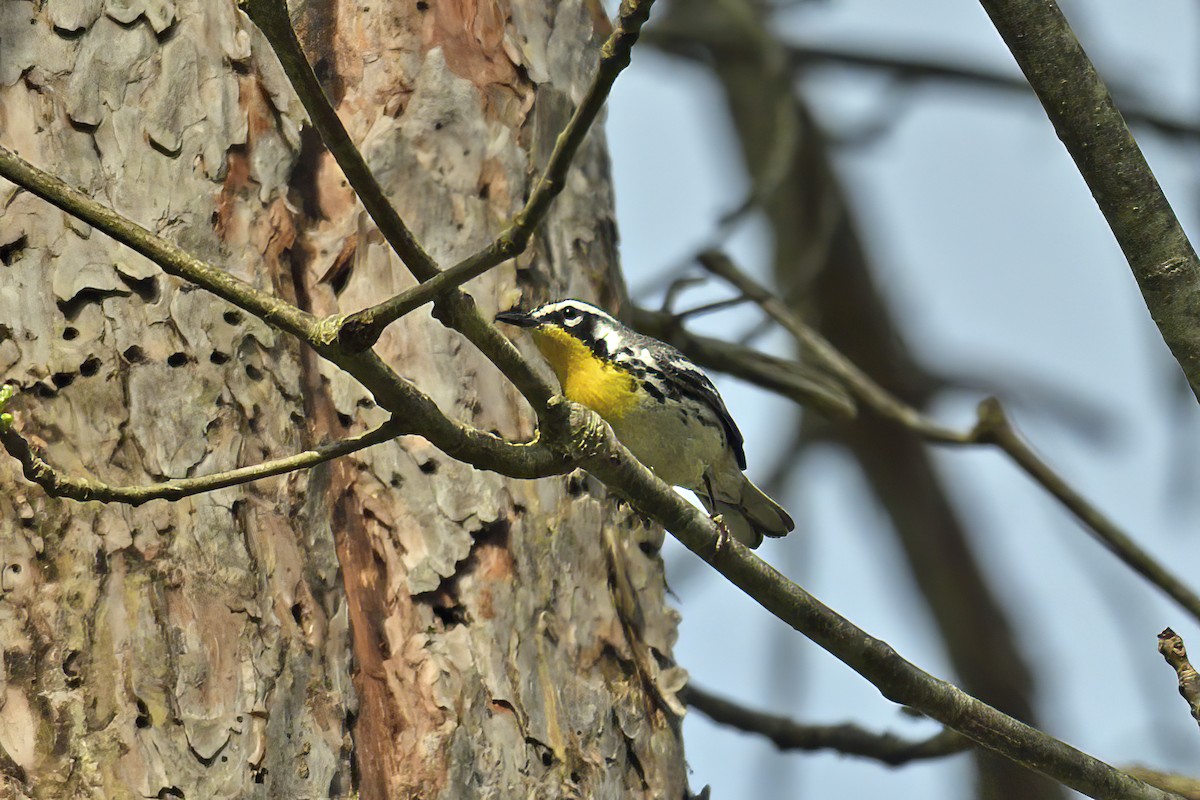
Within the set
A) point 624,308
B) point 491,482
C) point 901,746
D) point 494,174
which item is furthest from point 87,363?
point 901,746

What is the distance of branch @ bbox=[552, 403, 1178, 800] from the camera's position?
2.88 metres

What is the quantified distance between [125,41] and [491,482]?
1.53m

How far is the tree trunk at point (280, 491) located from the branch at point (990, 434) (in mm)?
1426

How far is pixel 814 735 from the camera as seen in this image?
16.2 ft

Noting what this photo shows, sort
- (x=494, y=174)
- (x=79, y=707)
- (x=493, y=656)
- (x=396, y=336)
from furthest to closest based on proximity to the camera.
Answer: (x=494, y=174) → (x=396, y=336) → (x=493, y=656) → (x=79, y=707)

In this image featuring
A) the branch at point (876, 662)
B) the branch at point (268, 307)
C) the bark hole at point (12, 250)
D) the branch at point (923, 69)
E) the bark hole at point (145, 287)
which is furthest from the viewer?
the branch at point (923, 69)

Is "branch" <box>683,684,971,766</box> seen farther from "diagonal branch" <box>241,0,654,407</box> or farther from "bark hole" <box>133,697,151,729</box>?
"diagonal branch" <box>241,0,654,407</box>

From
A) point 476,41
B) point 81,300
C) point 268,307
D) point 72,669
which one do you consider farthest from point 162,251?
point 476,41

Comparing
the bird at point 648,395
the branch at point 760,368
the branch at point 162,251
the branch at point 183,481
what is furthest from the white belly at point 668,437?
the branch at point 162,251

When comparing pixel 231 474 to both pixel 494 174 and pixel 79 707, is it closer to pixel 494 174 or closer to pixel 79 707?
pixel 79 707

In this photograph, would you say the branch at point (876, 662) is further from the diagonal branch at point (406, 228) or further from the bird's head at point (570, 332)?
the bird's head at point (570, 332)

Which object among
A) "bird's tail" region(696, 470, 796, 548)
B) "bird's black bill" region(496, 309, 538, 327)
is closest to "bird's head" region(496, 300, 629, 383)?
"bird's black bill" region(496, 309, 538, 327)

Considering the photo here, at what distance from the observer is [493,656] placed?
11.8 feet

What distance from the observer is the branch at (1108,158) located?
104 inches
